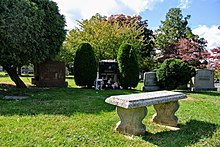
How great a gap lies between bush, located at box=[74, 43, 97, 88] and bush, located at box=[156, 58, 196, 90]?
3317 millimetres

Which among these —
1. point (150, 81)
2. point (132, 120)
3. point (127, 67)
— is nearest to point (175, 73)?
point (150, 81)

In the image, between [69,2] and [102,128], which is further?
[69,2]

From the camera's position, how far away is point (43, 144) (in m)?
3.10

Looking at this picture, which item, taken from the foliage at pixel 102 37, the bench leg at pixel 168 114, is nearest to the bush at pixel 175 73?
the bench leg at pixel 168 114

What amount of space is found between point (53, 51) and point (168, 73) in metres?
5.27

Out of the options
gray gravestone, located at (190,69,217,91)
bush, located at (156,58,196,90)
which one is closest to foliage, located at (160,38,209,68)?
gray gravestone, located at (190,69,217,91)

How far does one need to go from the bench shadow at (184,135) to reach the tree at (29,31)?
628 centimetres

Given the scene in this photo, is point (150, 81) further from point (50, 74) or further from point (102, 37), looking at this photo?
point (102, 37)

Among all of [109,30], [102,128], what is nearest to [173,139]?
[102,128]

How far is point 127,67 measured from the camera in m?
10.9

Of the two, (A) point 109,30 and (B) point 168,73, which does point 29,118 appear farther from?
(A) point 109,30

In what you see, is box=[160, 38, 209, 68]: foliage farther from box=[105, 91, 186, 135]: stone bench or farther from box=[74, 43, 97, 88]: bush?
box=[105, 91, 186, 135]: stone bench

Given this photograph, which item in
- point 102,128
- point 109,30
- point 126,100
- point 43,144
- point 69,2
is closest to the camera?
point 43,144

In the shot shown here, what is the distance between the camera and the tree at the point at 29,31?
792 cm
